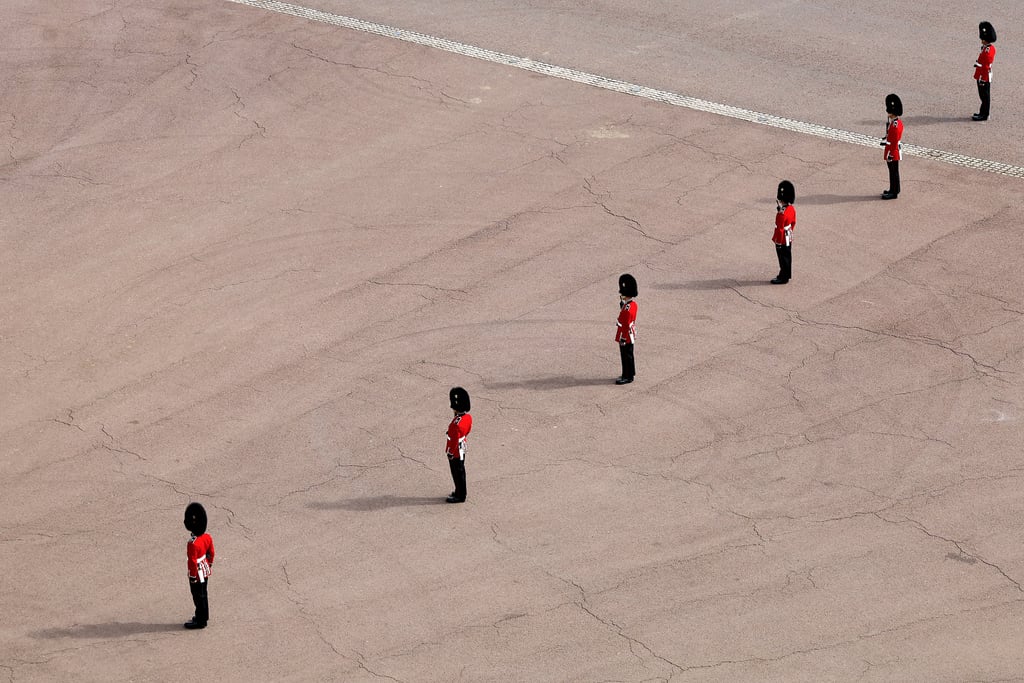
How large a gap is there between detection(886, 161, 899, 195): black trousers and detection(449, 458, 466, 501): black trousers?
9.69 meters

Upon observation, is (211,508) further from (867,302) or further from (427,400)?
(867,302)

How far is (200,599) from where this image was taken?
15.2 m

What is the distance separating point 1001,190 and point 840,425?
7254 millimetres

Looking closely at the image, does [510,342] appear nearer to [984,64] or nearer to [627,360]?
[627,360]

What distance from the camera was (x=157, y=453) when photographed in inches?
721

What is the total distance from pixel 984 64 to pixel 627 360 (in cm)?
996

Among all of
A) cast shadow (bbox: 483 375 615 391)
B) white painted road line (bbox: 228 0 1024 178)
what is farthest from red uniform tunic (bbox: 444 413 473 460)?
white painted road line (bbox: 228 0 1024 178)

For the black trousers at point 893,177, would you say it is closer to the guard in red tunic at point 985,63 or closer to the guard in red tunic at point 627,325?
the guard in red tunic at point 985,63

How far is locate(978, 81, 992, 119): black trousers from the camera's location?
25.0 m

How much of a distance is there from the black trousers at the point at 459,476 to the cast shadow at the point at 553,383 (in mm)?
2354

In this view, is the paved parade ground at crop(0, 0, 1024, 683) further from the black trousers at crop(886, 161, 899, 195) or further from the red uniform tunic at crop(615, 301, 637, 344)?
the red uniform tunic at crop(615, 301, 637, 344)

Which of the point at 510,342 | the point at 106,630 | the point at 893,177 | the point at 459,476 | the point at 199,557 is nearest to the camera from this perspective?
the point at 199,557

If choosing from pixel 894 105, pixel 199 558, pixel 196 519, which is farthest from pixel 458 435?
pixel 894 105

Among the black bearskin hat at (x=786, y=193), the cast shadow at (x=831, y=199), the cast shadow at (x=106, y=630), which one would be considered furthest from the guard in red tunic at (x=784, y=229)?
the cast shadow at (x=106, y=630)
